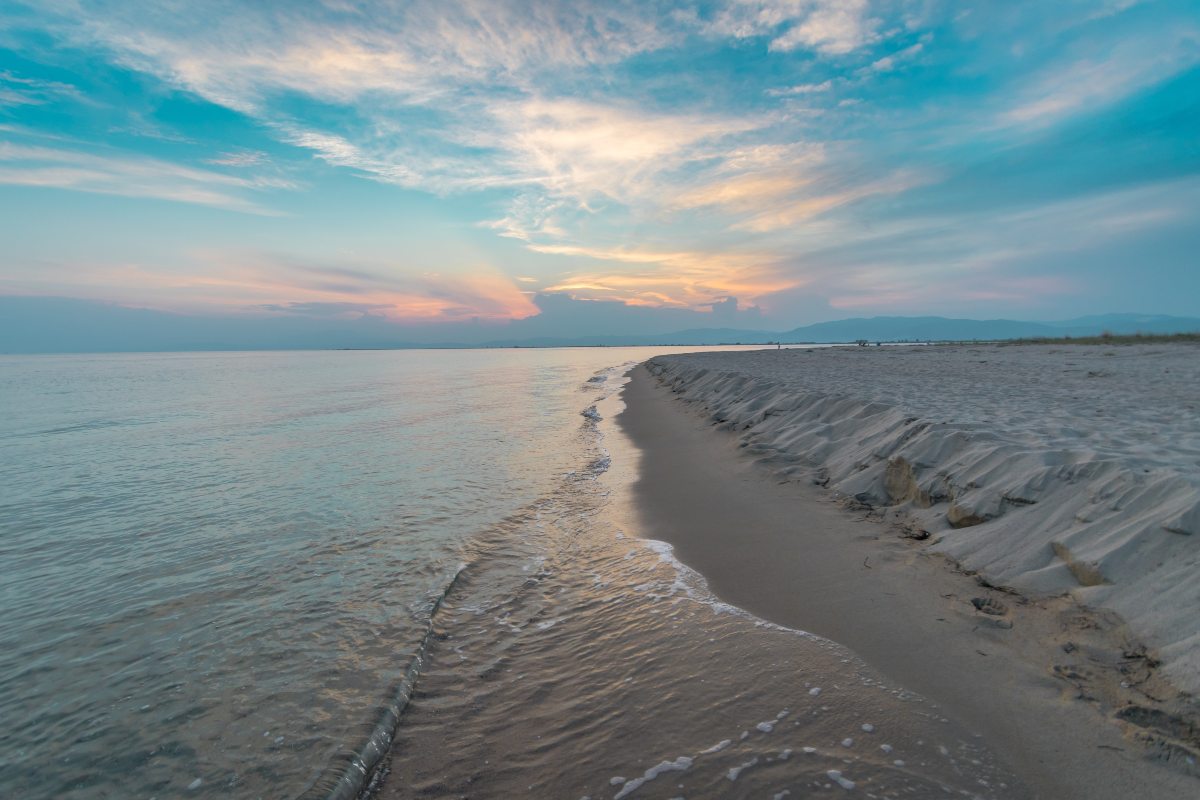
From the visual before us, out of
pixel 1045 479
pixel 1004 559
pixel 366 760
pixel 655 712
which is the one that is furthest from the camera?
pixel 1045 479

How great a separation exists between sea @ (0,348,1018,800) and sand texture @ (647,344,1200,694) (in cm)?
198

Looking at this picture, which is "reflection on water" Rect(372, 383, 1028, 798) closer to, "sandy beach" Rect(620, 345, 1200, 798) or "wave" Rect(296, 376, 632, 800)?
"wave" Rect(296, 376, 632, 800)

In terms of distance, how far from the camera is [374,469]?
42.0ft

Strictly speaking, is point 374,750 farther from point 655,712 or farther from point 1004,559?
point 1004,559

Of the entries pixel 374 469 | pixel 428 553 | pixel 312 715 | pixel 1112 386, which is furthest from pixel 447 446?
pixel 1112 386

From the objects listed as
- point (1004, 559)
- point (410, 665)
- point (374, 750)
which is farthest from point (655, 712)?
point (1004, 559)

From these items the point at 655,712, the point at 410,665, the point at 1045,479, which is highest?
the point at 1045,479

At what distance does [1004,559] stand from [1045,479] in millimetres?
1286

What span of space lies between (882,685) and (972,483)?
3.85 meters

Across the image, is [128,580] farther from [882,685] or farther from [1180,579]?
[1180,579]

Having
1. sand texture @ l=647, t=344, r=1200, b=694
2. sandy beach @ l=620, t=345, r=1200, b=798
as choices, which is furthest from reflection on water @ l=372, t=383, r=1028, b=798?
sand texture @ l=647, t=344, r=1200, b=694

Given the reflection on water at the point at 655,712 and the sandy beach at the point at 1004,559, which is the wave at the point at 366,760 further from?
the sandy beach at the point at 1004,559

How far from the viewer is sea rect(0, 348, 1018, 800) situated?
129 inches

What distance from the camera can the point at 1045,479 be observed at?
566cm
